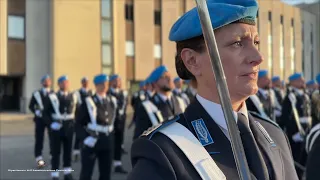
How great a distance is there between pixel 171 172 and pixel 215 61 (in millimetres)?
571

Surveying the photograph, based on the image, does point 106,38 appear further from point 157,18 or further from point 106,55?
point 157,18

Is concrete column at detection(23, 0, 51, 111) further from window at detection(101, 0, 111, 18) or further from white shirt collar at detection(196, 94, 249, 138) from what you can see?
white shirt collar at detection(196, 94, 249, 138)

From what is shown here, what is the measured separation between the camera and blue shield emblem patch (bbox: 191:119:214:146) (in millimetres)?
1488

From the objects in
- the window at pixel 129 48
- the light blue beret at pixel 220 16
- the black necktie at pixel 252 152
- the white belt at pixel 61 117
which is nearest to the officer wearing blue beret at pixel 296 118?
the white belt at pixel 61 117

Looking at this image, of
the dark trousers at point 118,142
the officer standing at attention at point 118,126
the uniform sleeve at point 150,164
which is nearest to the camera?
the uniform sleeve at point 150,164

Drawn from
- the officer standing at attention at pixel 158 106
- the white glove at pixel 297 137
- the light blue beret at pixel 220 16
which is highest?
the light blue beret at pixel 220 16

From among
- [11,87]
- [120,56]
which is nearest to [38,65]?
[11,87]

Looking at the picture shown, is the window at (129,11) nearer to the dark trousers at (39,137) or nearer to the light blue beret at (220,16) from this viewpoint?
the dark trousers at (39,137)

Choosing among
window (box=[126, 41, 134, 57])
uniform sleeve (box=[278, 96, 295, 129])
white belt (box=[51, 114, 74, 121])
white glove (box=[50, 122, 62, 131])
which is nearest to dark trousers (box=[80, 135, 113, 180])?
white glove (box=[50, 122, 62, 131])

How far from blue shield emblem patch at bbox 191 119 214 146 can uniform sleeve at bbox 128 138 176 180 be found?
18 cm

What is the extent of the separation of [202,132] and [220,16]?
44cm

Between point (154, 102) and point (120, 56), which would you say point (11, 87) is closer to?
point (120, 56)

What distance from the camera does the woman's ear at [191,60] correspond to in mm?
1587

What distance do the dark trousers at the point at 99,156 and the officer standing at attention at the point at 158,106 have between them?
67 cm
